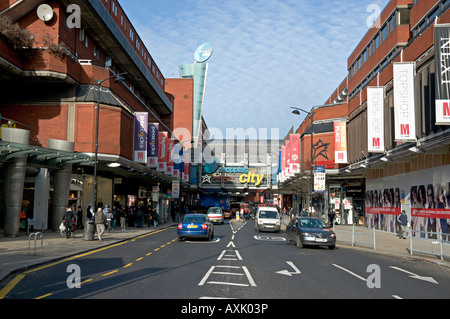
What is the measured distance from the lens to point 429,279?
40.6 feet

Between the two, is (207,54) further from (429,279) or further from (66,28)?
(429,279)

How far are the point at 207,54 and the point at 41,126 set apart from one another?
85.6 meters

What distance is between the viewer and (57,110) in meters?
33.2

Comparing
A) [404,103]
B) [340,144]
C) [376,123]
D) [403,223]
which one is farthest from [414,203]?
[340,144]

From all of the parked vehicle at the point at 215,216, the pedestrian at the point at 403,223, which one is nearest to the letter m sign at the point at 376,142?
Result: the pedestrian at the point at 403,223

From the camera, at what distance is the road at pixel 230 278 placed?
31.0 ft

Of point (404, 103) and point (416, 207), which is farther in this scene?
point (416, 207)

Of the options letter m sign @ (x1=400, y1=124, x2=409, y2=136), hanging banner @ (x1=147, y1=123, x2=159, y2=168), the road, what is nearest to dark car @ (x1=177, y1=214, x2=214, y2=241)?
the road

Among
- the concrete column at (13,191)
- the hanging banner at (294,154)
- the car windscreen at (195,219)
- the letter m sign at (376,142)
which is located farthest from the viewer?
the hanging banner at (294,154)

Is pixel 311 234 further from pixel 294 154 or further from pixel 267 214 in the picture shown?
pixel 294 154

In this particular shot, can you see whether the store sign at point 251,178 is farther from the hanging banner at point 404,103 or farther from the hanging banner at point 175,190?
the hanging banner at point 404,103

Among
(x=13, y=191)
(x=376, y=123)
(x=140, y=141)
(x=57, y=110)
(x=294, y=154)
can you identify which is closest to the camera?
(x=13, y=191)

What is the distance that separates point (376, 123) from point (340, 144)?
38.2ft

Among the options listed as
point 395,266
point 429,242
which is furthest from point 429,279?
point 429,242
